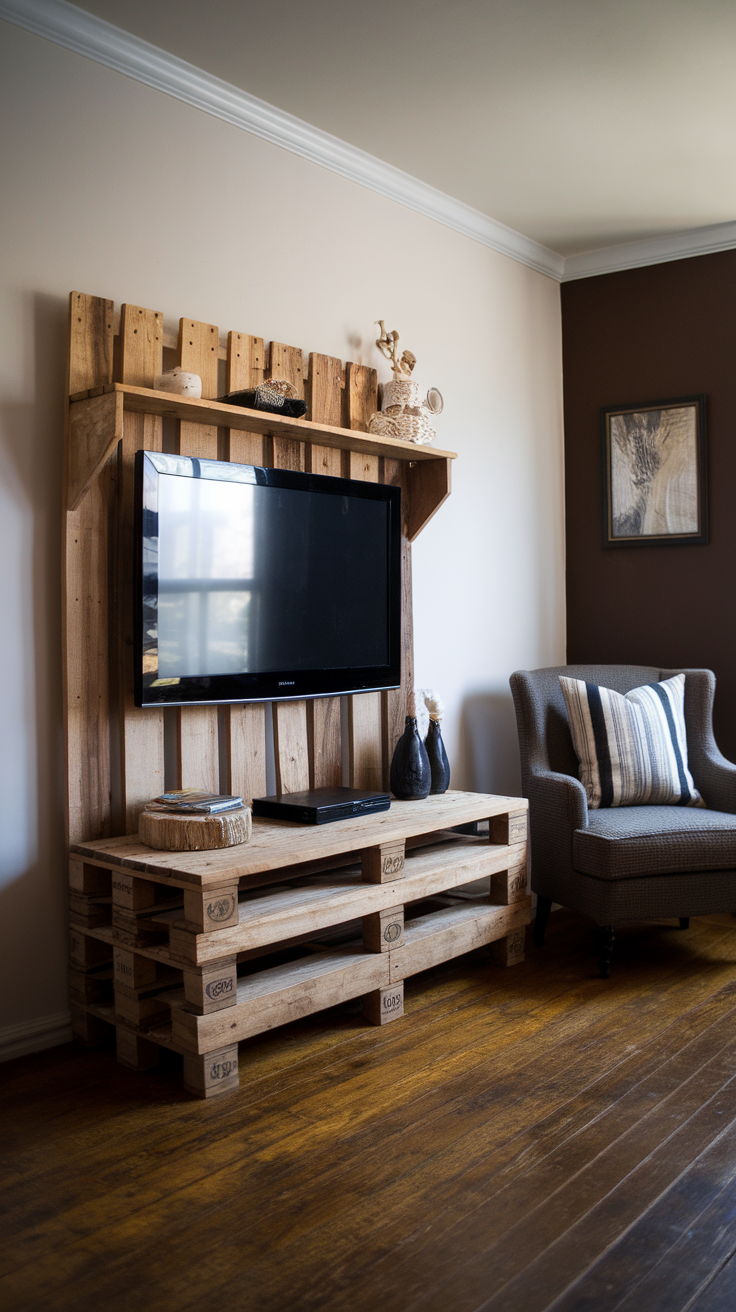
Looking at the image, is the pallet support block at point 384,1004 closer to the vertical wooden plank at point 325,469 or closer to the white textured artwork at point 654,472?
the vertical wooden plank at point 325,469

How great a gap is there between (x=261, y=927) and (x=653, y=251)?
3125mm

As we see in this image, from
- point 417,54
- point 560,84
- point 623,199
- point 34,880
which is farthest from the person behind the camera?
point 623,199

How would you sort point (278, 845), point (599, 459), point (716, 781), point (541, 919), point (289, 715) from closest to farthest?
point (278, 845), point (289, 715), point (541, 919), point (716, 781), point (599, 459)

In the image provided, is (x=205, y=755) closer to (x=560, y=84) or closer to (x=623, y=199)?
(x=560, y=84)

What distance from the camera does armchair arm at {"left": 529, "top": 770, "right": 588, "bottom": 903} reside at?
9.93 ft

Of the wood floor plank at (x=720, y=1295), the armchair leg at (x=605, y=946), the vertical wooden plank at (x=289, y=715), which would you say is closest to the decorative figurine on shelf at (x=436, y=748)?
the vertical wooden plank at (x=289, y=715)

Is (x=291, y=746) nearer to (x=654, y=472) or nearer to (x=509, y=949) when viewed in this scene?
(x=509, y=949)

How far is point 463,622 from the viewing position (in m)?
3.64

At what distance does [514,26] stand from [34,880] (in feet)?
7.91

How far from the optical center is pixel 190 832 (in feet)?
7.40

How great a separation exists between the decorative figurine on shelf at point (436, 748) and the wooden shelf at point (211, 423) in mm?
574

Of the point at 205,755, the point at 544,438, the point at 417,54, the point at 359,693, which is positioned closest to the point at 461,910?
the point at 359,693

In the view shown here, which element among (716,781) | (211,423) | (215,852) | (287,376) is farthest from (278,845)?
(716,781)

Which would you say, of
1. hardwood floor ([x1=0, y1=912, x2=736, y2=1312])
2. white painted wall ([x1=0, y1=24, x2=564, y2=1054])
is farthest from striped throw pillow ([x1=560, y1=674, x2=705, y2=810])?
hardwood floor ([x1=0, y1=912, x2=736, y2=1312])
